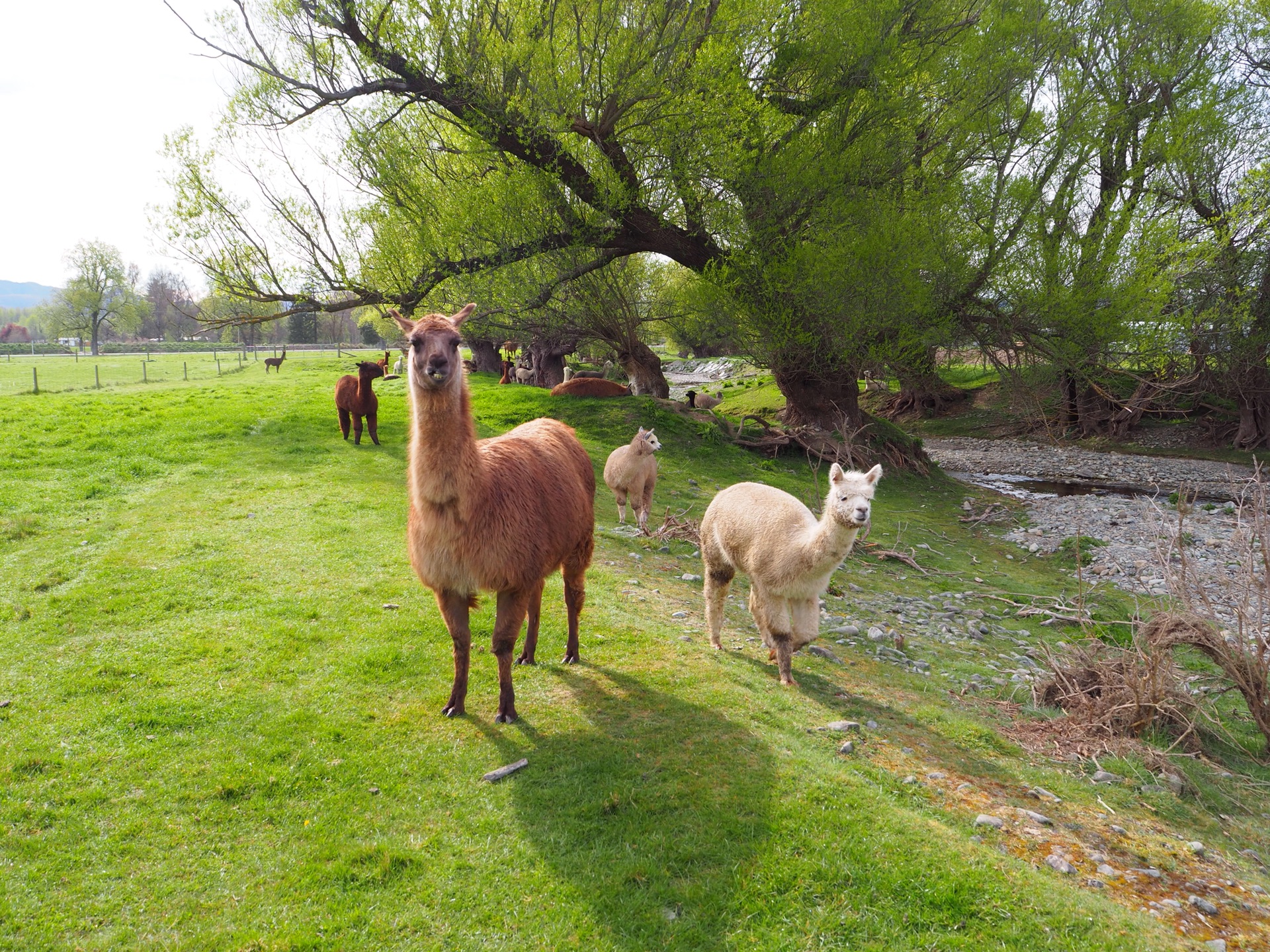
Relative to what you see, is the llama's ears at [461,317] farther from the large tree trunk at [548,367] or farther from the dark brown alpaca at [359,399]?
the large tree trunk at [548,367]

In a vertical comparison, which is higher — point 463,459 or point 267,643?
point 463,459

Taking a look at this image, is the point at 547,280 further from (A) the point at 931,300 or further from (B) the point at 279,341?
(B) the point at 279,341

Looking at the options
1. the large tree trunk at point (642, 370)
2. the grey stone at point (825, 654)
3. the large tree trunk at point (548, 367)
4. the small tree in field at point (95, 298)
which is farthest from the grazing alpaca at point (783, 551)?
the small tree in field at point (95, 298)

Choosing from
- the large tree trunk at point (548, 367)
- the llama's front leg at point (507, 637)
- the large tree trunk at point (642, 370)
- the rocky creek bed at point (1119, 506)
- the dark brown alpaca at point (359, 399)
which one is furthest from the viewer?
the large tree trunk at point (548, 367)

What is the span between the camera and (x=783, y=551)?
7035mm

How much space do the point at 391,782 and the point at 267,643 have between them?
8.55 ft

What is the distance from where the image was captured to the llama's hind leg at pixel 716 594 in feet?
25.7

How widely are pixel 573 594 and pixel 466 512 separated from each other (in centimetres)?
192

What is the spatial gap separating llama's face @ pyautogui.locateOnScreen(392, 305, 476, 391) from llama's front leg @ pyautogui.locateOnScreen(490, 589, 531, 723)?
1.72 m

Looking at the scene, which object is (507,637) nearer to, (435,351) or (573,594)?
(573,594)

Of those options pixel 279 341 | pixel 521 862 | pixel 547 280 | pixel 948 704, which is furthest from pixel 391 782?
pixel 279 341

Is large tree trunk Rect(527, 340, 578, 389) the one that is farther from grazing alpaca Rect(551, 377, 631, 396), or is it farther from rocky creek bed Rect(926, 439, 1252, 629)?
rocky creek bed Rect(926, 439, 1252, 629)

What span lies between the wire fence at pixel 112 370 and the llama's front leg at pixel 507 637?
2413cm

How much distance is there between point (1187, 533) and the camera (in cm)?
1526
